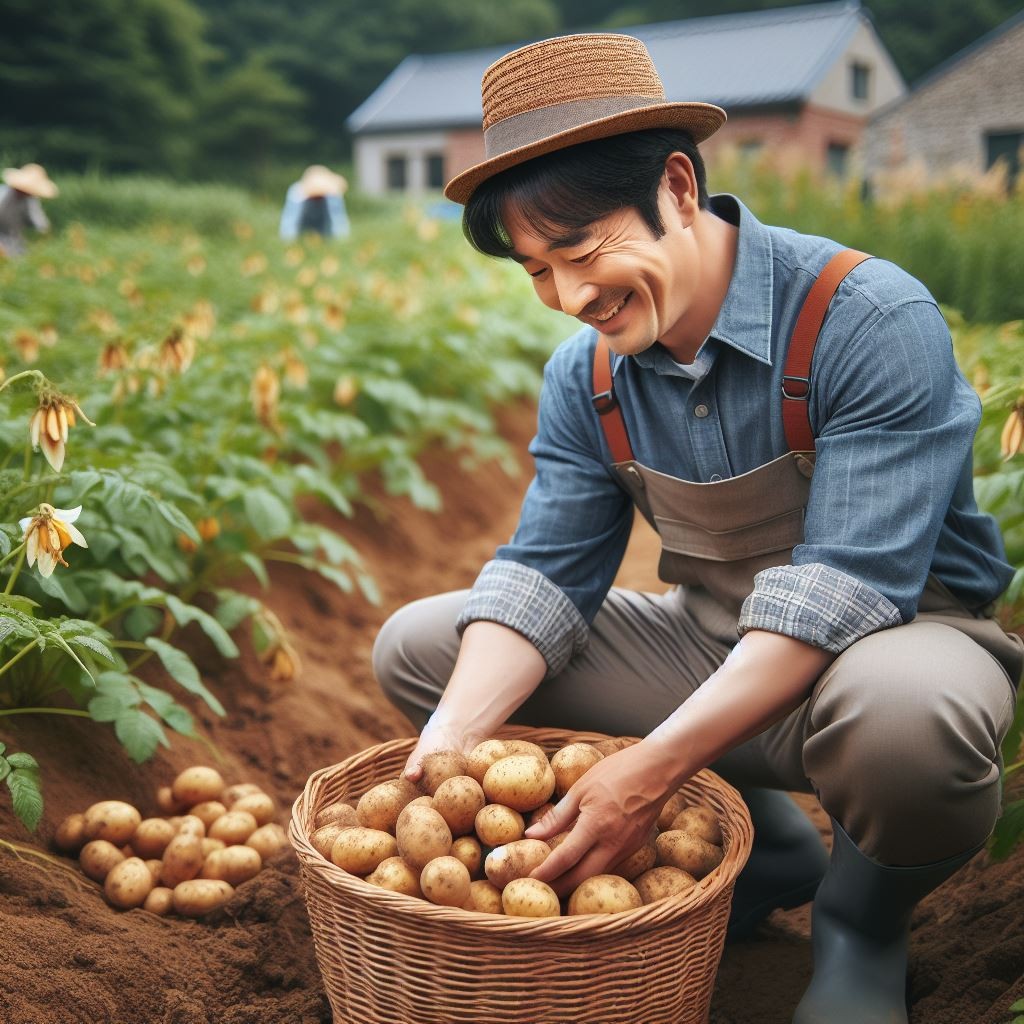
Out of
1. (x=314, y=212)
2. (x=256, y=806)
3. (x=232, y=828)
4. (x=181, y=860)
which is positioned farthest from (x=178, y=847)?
(x=314, y=212)

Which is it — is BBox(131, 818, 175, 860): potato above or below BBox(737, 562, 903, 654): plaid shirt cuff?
below

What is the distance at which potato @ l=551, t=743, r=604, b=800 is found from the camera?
1.84m

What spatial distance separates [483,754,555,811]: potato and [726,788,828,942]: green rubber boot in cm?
71

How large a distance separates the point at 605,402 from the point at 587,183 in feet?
1.61

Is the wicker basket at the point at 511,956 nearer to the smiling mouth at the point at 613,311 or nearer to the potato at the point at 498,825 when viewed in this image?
the potato at the point at 498,825

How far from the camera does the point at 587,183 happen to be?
1.83 metres

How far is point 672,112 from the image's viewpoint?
1.85 metres

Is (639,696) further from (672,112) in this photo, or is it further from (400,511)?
(400,511)

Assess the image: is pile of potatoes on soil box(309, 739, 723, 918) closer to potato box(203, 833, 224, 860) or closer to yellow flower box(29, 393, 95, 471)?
potato box(203, 833, 224, 860)

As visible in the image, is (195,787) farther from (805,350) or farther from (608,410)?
(805,350)

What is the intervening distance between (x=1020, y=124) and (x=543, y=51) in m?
20.3

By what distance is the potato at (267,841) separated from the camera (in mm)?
2437

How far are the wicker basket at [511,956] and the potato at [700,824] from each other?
7 centimetres

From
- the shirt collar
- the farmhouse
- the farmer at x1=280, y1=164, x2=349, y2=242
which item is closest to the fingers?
the shirt collar
